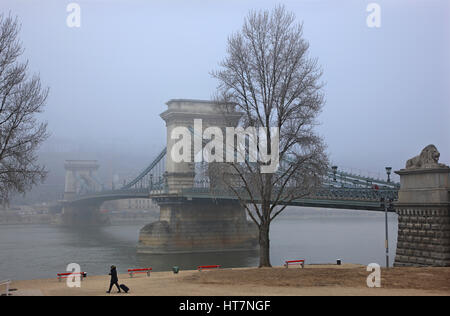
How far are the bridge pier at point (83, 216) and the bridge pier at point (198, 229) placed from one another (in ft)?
212

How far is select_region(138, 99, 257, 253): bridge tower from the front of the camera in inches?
2216

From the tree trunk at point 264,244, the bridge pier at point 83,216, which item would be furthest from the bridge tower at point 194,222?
the bridge pier at point 83,216

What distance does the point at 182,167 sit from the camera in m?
64.1

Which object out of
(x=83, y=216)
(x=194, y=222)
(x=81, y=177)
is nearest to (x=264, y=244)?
(x=194, y=222)

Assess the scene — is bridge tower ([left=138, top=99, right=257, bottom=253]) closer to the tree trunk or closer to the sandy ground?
the tree trunk

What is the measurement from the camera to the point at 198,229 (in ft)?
190

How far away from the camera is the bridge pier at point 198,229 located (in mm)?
56219

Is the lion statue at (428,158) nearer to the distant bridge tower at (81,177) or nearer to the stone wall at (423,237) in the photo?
the stone wall at (423,237)

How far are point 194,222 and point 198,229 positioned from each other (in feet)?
2.97

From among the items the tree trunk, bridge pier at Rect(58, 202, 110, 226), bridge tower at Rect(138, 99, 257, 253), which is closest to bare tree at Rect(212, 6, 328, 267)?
the tree trunk

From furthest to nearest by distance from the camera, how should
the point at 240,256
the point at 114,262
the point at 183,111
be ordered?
1. the point at 183,111
2. the point at 240,256
3. the point at 114,262
